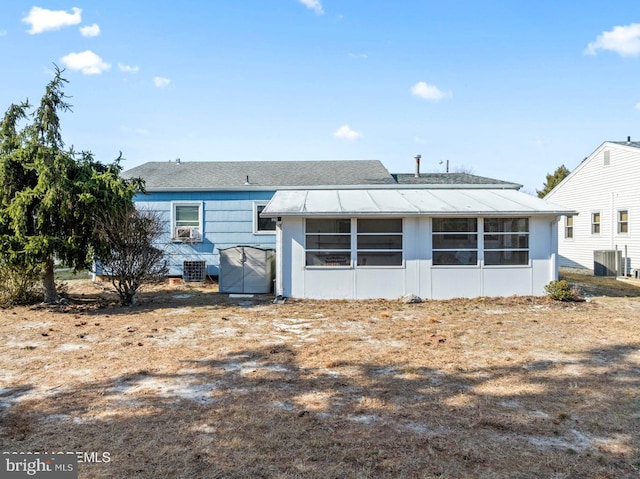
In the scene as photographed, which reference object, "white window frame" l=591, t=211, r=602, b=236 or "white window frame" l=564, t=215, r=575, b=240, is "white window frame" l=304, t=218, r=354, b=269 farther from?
"white window frame" l=564, t=215, r=575, b=240

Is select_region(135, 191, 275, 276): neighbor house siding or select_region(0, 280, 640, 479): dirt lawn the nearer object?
select_region(0, 280, 640, 479): dirt lawn

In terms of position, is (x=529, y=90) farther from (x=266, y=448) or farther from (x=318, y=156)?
(x=266, y=448)

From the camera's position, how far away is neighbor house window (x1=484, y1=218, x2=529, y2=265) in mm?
10578

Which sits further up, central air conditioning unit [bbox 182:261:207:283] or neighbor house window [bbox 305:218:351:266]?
neighbor house window [bbox 305:218:351:266]

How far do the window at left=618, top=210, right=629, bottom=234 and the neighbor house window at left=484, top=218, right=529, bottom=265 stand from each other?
810cm

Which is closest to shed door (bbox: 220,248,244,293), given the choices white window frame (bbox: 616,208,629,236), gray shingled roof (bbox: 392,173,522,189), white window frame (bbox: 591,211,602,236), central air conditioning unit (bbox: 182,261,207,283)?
central air conditioning unit (bbox: 182,261,207,283)

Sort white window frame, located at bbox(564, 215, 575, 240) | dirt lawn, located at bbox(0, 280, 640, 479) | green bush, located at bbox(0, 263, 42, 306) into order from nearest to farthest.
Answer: dirt lawn, located at bbox(0, 280, 640, 479) → green bush, located at bbox(0, 263, 42, 306) → white window frame, located at bbox(564, 215, 575, 240)

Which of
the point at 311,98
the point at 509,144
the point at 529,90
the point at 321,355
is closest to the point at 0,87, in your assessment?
the point at 311,98

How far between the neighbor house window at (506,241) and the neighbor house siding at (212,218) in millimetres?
7256

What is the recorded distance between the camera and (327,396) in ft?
13.4

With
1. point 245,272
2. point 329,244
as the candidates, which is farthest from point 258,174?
point 329,244

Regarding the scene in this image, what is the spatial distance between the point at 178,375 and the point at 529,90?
641 inches

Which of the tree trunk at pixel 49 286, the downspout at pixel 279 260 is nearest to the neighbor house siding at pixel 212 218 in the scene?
the downspout at pixel 279 260

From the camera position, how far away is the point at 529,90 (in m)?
15.4
